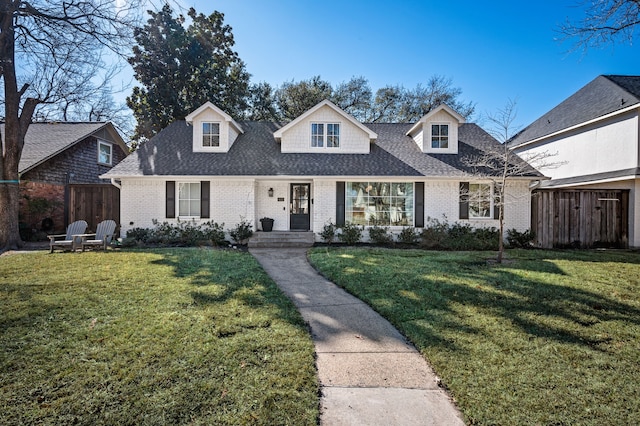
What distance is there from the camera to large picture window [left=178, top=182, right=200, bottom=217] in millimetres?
12594

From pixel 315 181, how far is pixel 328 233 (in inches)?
83.1

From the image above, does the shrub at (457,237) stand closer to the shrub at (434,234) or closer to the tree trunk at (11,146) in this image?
the shrub at (434,234)

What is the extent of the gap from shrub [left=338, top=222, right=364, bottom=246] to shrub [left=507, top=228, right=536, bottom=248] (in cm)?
565

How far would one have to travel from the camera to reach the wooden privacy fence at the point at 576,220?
1173 centimetres

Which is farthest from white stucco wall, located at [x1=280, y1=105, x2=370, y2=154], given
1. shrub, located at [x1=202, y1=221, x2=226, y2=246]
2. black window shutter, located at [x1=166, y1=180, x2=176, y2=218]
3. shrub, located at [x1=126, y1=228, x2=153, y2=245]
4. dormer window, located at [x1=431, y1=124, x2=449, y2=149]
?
Answer: shrub, located at [x1=126, y1=228, x2=153, y2=245]

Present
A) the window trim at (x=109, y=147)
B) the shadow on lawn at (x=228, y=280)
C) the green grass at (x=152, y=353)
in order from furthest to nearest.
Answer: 1. the window trim at (x=109, y=147)
2. the shadow on lawn at (x=228, y=280)
3. the green grass at (x=152, y=353)

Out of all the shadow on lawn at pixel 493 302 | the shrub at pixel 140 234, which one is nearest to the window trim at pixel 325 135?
the shadow on lawn at pixel 493 302

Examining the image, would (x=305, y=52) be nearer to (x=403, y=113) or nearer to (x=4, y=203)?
(x=4, y=203)

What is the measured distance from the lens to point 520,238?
11.7 metres

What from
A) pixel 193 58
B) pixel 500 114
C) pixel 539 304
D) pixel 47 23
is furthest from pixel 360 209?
pixel 193 58

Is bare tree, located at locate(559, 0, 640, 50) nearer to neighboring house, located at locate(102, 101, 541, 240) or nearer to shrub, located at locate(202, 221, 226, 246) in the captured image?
neighboring house, located at locate(102, 101, 541, 240)

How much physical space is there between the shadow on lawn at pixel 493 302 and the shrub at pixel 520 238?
4527mm

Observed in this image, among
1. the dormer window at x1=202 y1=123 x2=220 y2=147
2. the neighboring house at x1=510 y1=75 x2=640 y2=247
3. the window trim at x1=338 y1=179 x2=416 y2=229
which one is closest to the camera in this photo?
the neighboring house at x1=510 y1=75 x2=640 y2=247

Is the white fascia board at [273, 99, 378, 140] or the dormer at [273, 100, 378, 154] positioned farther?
the dormer at [273, 100, 378, 154]
